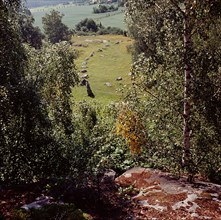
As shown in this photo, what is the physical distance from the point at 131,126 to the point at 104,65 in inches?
2078

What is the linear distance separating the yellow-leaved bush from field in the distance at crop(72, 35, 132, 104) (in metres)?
19.0

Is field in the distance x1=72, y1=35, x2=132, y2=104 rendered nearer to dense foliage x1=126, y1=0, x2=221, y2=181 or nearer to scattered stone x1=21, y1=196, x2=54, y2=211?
dense foliage x1=126, y1=0, x2=221, y2=181

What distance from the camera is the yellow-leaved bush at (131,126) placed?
2203 centimetres

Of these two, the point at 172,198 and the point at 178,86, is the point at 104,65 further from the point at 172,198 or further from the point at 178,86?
the point at 172,198

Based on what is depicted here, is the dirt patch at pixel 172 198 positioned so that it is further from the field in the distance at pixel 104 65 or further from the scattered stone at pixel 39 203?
the field in the distance at pixel 104 65

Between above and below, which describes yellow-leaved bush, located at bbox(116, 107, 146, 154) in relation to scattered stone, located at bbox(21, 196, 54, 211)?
above

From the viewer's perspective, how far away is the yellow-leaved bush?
22.0 metres

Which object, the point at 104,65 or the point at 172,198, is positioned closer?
the point at 172,198

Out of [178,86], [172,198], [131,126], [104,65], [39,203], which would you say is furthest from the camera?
[104,65]

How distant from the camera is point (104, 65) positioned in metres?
74.2

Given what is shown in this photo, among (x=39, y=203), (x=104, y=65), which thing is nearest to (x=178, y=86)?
(x=39, y=203)

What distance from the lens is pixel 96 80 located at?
6419 cm

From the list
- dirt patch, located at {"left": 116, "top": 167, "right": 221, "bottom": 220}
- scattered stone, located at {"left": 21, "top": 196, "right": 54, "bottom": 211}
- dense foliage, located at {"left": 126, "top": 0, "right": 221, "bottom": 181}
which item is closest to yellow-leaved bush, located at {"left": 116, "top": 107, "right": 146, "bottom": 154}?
dense foliage, located at {"left": 126, "top": 0, "right": 221, "bottom": 181}

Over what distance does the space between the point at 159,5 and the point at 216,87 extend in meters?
5.68
